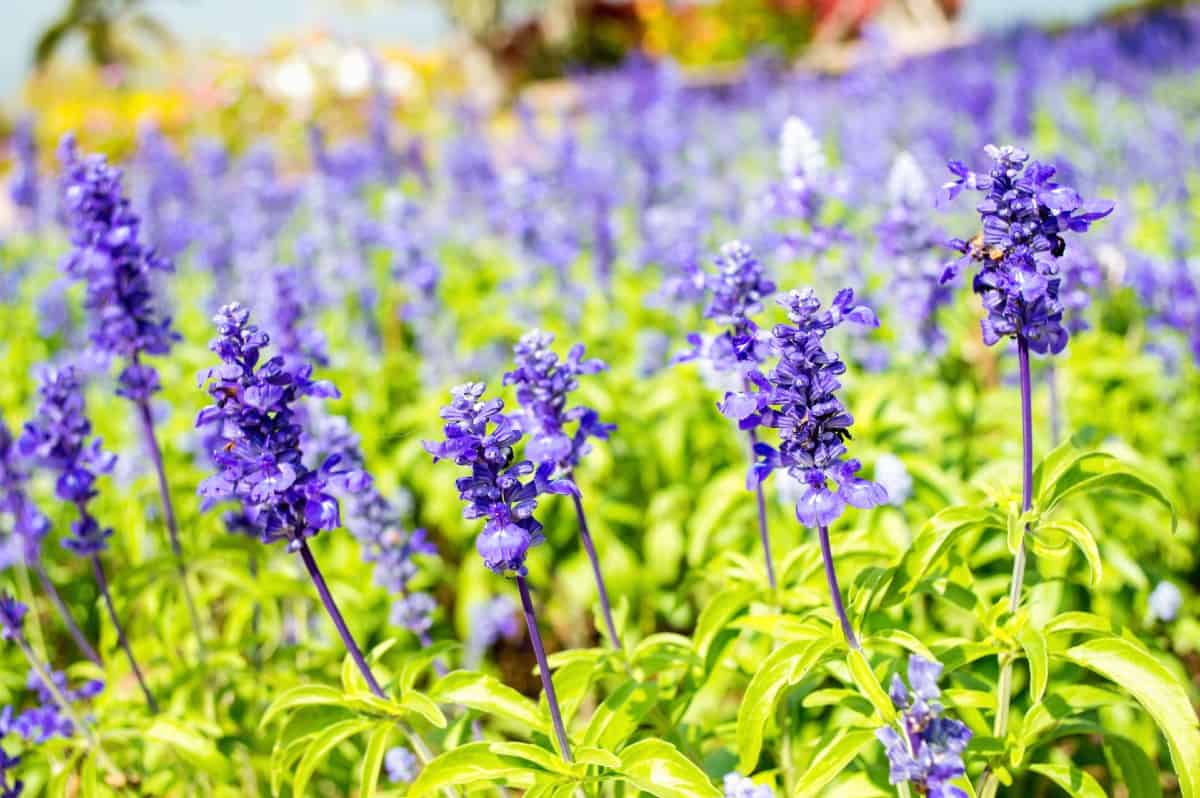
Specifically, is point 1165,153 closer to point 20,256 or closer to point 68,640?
point 68,640

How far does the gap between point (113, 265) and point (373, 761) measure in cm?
181

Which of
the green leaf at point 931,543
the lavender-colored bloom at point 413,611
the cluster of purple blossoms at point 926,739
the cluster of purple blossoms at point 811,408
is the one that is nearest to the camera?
the cluster of purple blossoms at point 926,739

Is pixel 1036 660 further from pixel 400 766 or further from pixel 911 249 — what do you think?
pixel 911 249

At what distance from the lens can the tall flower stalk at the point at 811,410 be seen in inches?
81.6

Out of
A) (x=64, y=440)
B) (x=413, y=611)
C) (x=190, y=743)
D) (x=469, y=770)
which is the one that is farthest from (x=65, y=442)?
(x=469, y=770)

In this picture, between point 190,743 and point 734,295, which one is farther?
point 190,743

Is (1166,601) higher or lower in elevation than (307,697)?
lower

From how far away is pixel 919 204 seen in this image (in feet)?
13.9

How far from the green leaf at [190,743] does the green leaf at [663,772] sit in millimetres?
1293

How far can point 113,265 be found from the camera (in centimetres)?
327

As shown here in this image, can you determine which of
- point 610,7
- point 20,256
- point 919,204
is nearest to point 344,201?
point 20,256

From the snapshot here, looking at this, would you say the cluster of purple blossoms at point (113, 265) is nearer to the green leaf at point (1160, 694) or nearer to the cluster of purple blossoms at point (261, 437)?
the cluster of purple blossoms at point (261, 437)

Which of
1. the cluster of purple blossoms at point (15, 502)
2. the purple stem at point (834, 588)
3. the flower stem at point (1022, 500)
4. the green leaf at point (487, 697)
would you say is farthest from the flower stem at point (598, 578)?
the cluster of purple blossoms at point (15, 502)

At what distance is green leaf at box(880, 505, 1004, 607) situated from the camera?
8.25 feet
